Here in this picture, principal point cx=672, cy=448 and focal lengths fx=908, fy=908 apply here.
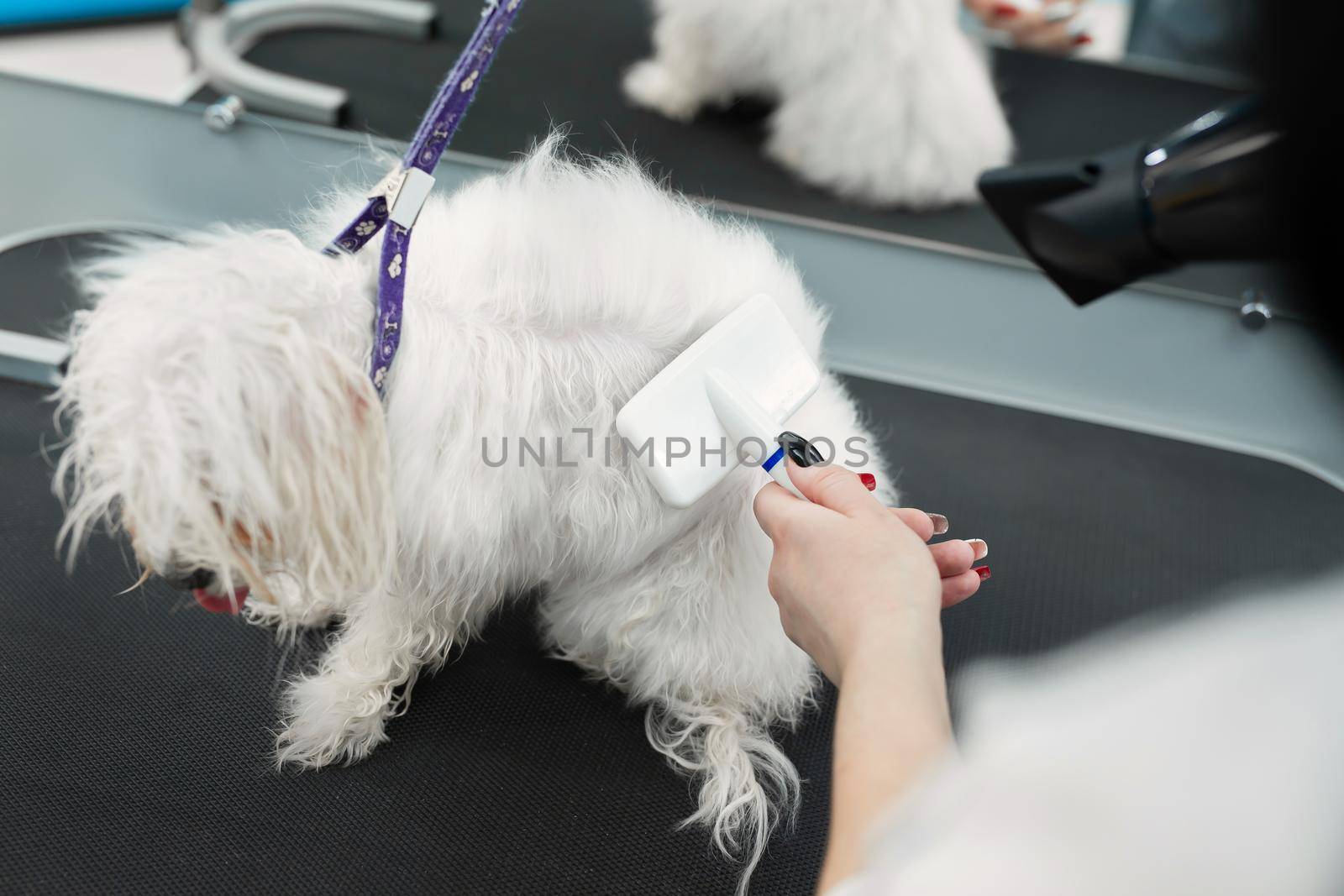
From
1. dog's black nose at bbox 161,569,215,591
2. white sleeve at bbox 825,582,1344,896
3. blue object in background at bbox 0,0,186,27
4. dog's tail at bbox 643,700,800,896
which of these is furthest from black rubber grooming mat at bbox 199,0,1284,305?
white sleeve at bbox 825,582,1344,896

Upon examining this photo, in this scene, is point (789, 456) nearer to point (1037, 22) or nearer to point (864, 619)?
point (864, 619)

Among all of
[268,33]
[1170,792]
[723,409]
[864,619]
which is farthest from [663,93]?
[1170,792]

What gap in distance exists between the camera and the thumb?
611mm

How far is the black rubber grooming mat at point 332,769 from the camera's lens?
0.78m

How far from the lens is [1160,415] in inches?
56.6

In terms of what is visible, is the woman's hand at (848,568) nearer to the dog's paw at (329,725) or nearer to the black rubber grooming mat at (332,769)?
the black rubber grooming mat at (332,769)

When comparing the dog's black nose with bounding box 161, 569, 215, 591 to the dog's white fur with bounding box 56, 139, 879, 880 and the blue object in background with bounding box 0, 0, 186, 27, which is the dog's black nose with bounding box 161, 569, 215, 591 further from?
the blue object in background with bounding box 0, 0, 186, 27

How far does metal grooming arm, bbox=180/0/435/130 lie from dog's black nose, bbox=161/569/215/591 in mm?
1020

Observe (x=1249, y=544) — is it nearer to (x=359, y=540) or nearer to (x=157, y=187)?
(x=359, y=540)

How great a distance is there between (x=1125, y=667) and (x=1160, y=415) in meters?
1.15

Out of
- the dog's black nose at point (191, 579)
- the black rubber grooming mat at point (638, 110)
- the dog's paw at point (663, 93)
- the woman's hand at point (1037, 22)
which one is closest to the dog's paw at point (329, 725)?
the dog's black nose at point (191, 579)

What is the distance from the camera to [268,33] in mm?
1720

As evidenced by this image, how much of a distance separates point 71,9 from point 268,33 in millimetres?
332

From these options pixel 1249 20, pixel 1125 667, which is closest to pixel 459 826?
pixel 1125 667
